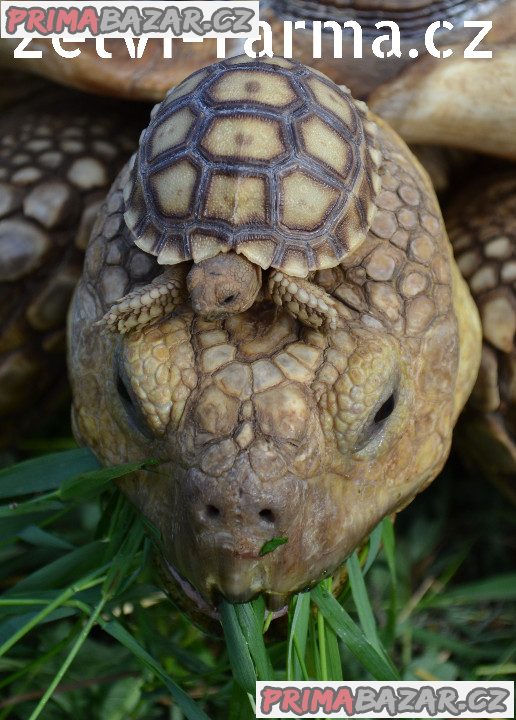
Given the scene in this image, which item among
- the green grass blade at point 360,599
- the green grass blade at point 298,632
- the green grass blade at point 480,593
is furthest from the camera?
the green grass blade at point 480,593

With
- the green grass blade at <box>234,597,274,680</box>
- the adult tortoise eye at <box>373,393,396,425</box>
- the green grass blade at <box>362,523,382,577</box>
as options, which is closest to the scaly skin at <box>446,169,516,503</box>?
the green grass blade at <box>362,523,382,577</box>

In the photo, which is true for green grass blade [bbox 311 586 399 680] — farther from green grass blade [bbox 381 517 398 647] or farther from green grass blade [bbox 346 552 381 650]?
green grass blade [bbox 381 517 398 647]

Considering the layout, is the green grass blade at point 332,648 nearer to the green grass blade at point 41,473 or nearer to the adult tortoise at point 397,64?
the green grass blade at point 41,473

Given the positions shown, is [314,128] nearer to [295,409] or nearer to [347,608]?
[295,409]

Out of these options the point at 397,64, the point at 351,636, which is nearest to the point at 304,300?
the point at 351,636

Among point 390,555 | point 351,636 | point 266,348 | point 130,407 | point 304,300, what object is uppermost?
point 304,300

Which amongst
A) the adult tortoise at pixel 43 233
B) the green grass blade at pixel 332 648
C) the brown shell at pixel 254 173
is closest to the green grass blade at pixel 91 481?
the brown shell at pixel 254 173

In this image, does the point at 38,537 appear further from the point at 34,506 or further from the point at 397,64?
the point at 397,64
